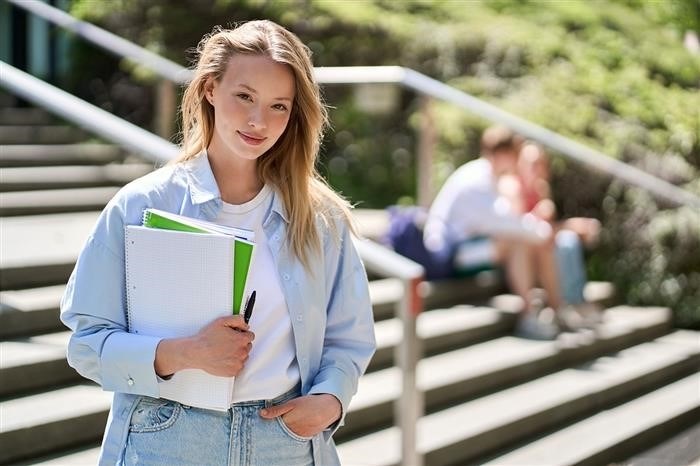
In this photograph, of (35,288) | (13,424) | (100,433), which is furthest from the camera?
(35,288)

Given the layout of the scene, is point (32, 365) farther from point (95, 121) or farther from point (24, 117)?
point (24, 117)

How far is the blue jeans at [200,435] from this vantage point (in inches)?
84.1

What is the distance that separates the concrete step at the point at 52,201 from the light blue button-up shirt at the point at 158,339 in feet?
13.4

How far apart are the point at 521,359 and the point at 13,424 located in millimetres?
3190

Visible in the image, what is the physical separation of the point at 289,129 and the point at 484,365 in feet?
13.0

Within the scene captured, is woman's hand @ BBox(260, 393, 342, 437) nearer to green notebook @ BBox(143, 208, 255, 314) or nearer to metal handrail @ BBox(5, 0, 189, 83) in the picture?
green notebook @ BBox(143, 208, 255, 314)

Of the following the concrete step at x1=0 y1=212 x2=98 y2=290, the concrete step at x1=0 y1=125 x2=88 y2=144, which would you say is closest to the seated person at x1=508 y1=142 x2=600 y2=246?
the concrete step at x1=0 y1=212 x2=98 y2=290

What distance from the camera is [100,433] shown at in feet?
13.9

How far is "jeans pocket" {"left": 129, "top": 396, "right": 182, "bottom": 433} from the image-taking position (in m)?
2.15

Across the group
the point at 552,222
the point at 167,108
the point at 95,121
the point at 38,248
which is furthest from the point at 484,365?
the point at 95,121

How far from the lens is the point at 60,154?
292 inches

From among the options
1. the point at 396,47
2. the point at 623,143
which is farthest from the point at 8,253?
the point at 396,47

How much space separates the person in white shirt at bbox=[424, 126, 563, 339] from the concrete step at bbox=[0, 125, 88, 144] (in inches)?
98.1

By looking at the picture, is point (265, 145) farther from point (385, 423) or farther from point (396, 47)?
point (396, 47)
